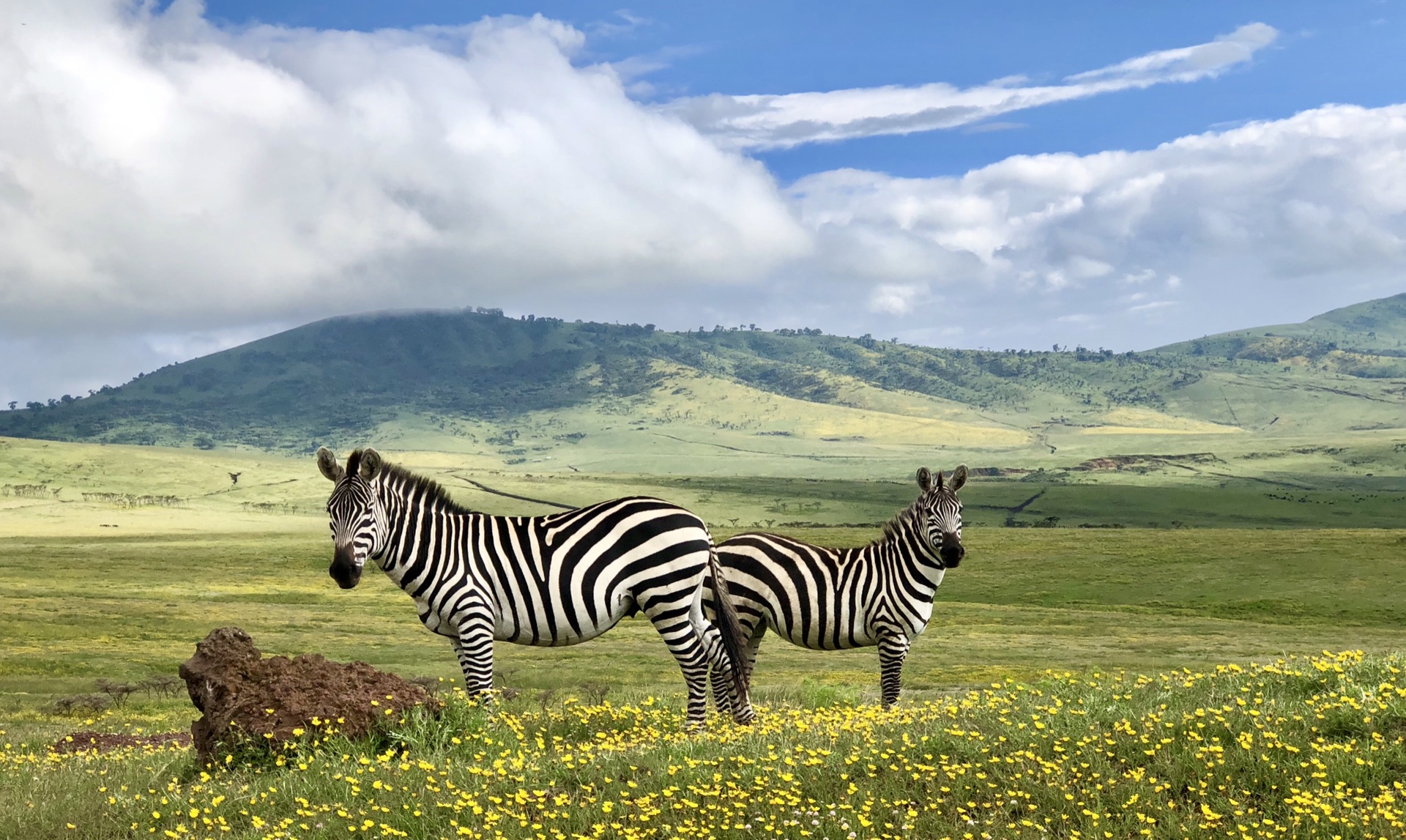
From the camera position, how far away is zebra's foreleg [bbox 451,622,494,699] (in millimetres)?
13906

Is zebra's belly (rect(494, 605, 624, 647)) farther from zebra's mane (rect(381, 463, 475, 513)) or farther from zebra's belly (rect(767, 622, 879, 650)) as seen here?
zebra's belly (rect(767, 622, 879, 650))

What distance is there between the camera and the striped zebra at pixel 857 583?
1659 centimetres

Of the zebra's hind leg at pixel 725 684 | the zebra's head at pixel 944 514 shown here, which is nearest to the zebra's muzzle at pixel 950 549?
the zebra's head at pixel 944 514

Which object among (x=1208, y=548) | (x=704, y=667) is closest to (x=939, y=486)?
(x=704, y=667)

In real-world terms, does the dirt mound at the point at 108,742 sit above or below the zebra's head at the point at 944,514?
below

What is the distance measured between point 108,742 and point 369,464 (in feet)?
31.3

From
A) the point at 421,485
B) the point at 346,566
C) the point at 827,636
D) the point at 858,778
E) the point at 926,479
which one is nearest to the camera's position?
A: the point at 858,778

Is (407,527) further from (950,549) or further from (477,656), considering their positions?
(950,549)

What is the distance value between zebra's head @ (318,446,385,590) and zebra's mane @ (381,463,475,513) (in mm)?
435

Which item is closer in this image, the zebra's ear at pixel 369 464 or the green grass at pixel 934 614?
the zebra's ear at pixel 369 464

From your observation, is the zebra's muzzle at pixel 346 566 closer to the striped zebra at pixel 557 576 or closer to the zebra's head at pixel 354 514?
the zebra's head at pixel 354 514

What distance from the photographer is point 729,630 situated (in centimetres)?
1456

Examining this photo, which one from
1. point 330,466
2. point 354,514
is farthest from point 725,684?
point 330,466

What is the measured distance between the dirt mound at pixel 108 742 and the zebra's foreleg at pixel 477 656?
536 cm
